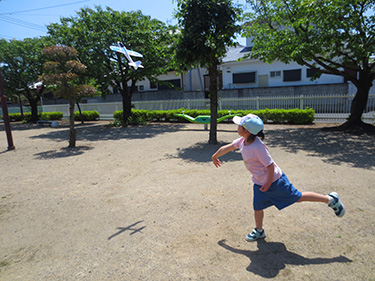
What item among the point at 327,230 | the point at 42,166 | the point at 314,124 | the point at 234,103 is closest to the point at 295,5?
the point at 314,124

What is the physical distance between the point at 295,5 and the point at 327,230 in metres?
9.36

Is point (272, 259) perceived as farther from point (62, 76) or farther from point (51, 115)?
point (51, 115)

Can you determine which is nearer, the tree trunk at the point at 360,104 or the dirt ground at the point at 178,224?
the dirt ground at the point at 178,224

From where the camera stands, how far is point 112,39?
527 inches

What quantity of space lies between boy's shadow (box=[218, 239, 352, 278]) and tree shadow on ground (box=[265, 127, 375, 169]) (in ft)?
13.1

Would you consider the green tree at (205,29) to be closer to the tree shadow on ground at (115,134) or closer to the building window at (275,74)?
the tree shadow on ground at (115,134)

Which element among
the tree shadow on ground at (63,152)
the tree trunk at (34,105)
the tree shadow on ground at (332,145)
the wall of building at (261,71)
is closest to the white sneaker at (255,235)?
the tree shadow on ground at (332,145)

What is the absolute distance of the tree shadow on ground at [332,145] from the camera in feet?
20.3

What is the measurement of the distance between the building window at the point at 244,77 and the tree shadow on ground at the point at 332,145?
12.6 metres

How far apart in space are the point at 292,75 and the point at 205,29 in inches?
609

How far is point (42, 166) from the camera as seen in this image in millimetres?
6840

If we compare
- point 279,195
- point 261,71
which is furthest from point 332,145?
point 261,71

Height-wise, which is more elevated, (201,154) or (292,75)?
(292,75)

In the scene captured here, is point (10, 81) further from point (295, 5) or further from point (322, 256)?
point (322, 256)
